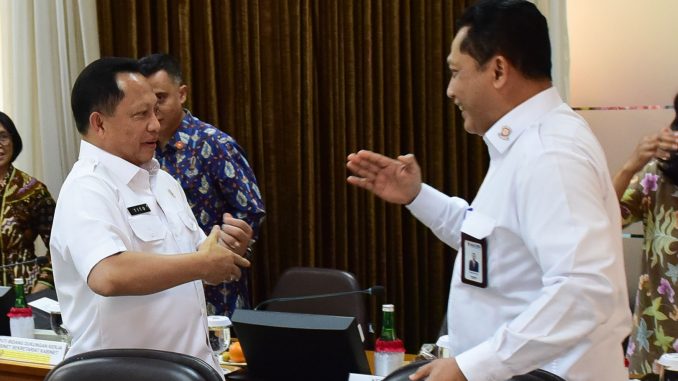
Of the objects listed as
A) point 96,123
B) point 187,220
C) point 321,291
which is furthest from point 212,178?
point 96,123

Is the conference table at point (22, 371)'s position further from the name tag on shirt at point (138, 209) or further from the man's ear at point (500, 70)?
the man's ear at point (500, 70)

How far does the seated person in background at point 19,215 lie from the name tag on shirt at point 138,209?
5.30ft

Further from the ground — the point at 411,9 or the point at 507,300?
the point at 411,9

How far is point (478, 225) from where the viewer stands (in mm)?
1709

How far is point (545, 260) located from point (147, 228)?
3.71ft

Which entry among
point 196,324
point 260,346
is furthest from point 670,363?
point 196,324

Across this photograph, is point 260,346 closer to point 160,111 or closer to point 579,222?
point 579,222

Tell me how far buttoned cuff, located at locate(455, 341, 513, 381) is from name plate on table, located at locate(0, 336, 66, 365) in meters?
1.51

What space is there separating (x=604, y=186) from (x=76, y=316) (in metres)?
1.36

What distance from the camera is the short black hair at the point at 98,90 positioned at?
2.30m

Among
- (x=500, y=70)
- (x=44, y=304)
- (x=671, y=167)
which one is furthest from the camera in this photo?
(x=44, y=304)

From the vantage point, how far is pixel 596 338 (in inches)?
64.5

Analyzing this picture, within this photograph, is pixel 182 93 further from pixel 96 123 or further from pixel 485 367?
pixel 485 367

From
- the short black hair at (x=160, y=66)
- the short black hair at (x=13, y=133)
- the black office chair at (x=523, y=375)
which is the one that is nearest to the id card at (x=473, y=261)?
the black office chair at (x=523, y=375)
